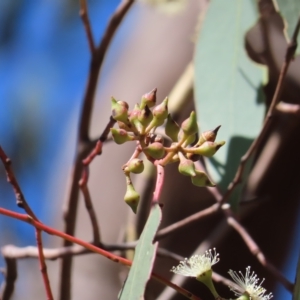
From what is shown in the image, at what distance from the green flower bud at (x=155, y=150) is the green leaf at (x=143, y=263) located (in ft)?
0.15

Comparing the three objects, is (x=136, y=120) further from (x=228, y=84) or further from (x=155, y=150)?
(x=228, y=84)

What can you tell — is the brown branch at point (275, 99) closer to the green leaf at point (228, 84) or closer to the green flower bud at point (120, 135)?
the green leaf at point (228, 84)

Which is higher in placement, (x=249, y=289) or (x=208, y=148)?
(x=208, y=148)

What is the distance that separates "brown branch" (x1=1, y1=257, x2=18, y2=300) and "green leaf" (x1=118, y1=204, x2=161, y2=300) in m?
0.39

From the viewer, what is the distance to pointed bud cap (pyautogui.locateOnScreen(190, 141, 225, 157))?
495 mm

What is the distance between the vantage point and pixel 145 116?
0.51m

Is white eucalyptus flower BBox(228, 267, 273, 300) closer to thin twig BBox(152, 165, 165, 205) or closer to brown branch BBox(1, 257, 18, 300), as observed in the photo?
thin twig BBox(152, 165, 165, 205)

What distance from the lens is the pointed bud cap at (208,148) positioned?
1.62ft

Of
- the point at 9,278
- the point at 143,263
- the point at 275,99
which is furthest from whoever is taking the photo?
the point at 9,278

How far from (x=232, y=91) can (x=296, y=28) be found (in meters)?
0.20

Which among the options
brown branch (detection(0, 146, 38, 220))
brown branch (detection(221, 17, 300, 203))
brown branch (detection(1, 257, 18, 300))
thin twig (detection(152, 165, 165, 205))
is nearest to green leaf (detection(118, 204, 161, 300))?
thin twig (detection(152, 165, 165, 205))

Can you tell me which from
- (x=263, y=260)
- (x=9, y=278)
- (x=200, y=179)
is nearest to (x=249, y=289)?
(x=200, y=179)

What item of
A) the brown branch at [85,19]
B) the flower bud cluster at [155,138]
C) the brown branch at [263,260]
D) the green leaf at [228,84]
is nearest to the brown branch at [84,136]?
the brown branch at [85,19]

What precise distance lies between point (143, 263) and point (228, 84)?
1.77 ft
